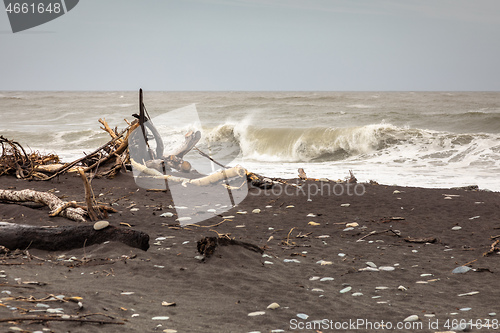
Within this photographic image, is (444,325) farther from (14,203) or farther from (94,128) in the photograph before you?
(94,128)

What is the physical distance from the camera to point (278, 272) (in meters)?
3.76

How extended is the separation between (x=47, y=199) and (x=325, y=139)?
14467 millimetres

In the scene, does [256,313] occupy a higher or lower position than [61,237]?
lower

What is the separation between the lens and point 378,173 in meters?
11.2

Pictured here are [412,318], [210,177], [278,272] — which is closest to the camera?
[412,318]

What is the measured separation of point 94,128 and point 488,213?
72.0 ft

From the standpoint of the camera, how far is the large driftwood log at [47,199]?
504 cm

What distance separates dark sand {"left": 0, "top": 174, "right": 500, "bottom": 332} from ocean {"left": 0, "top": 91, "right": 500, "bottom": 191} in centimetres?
228

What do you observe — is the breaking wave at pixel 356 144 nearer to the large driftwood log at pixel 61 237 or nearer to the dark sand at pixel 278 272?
the dark sand at pixel 278 272

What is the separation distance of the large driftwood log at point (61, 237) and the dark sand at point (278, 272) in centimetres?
8

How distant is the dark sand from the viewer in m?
Result: 2.73

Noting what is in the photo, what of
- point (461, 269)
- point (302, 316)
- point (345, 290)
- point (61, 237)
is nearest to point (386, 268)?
point (461, 269)

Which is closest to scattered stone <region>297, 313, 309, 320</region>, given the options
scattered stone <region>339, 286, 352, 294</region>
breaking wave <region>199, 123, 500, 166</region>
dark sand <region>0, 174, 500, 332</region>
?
dark sand <region>0, 174, 500, 332</region>

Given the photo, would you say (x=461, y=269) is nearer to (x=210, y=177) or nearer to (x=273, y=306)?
(x=273, y=306)
